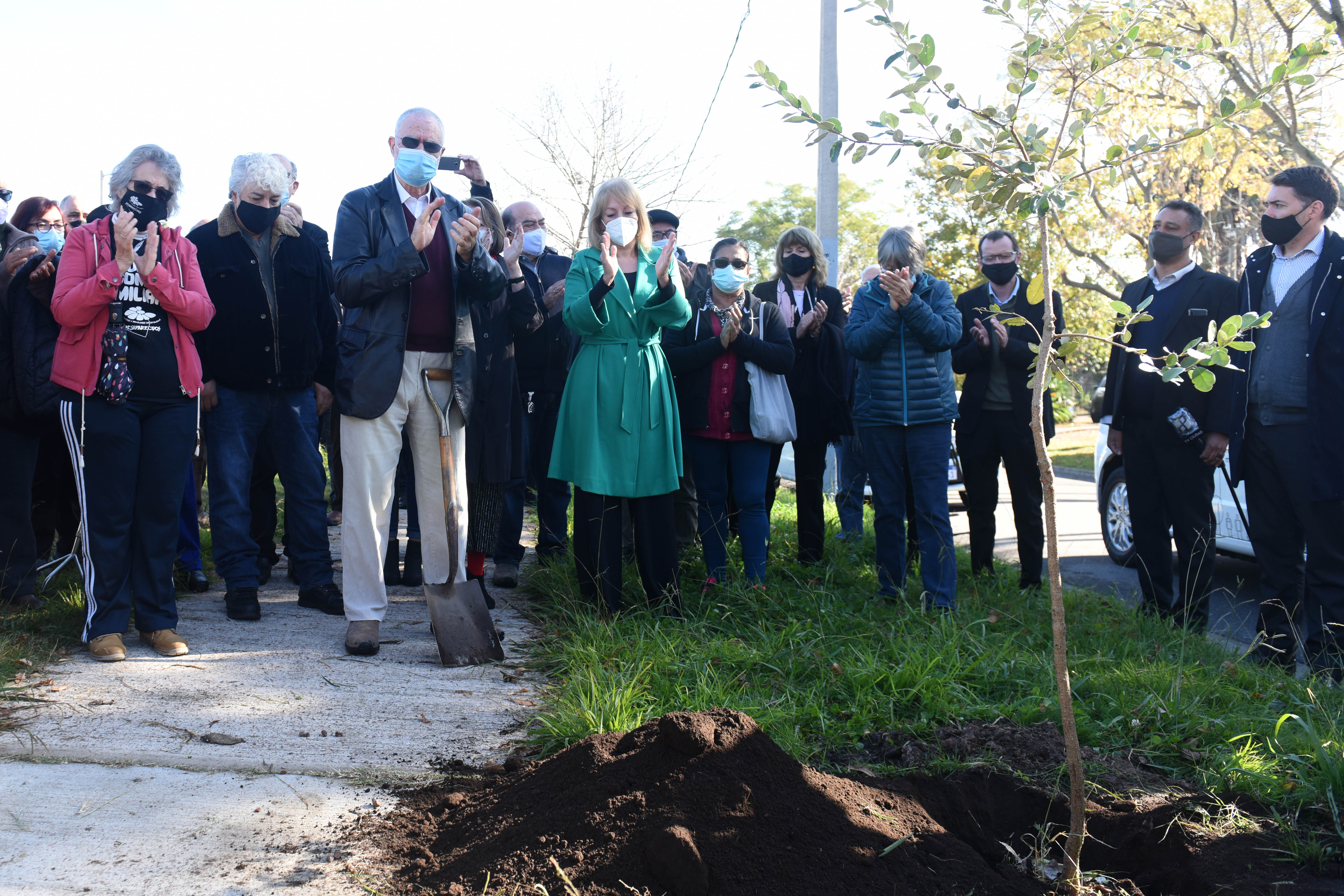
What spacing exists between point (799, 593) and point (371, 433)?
2.34 m

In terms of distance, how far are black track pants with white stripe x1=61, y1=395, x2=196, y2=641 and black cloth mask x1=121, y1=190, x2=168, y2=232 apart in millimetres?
751

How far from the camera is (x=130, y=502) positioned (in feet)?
13.2

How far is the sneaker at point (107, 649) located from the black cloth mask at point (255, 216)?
2.00m

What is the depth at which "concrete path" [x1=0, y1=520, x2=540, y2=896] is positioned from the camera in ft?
7.77

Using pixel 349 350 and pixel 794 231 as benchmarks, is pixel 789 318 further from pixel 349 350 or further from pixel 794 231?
pixel 349 350

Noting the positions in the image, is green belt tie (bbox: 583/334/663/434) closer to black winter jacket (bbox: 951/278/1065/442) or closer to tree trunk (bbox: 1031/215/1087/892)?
black winter jacket (bbox: 951/278/1065/442)

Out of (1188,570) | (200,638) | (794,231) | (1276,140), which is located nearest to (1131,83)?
(1276,140)

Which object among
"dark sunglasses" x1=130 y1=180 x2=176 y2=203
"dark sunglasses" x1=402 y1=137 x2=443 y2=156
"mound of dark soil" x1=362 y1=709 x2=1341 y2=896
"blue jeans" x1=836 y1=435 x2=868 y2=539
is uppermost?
"dark sunglasses" x1=402 y1=137 x2=443 y2=156

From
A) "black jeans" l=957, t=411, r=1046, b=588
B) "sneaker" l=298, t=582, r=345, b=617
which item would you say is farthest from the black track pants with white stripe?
"black jeans" l=957, t=411, r=1046, b=588

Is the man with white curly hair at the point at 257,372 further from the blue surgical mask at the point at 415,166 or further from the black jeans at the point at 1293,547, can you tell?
the black jeans at the point at 1293,547

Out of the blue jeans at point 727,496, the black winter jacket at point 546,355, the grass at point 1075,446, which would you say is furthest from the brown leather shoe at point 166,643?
the grass at point 1075,446

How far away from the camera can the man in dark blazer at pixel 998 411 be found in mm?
5598

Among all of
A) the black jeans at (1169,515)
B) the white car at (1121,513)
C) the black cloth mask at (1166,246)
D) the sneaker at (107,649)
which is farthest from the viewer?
the white car at (1121,513)

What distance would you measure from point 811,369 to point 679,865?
4187 mm
